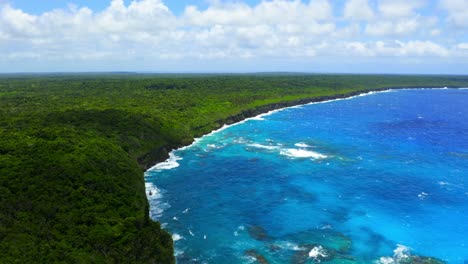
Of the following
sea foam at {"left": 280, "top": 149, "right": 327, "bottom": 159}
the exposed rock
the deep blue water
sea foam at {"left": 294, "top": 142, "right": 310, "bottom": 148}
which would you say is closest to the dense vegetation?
the deep blue water

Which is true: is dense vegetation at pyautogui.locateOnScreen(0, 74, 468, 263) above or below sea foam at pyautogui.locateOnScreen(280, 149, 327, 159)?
above

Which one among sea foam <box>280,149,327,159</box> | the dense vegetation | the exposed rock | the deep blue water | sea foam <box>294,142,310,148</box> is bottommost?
the exposed rock

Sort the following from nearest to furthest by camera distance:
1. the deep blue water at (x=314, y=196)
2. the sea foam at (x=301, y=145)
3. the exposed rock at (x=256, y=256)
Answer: the exposed rock at (x=256, y=256) < the deep blue water at (x=314, y=196) < the sea foam at (x=301, y=145)

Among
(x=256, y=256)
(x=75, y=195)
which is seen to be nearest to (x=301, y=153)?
(x=256, y=256)

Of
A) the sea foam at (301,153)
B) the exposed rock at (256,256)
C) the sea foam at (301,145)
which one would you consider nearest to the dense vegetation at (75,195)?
the exposed rock at (256,256)

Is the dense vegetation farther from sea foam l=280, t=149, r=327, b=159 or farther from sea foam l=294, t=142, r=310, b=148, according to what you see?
sea foam l=294, t=142, r=310, b=148

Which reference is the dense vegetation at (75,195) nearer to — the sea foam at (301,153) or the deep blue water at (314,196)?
the deep blue water at (314,196)

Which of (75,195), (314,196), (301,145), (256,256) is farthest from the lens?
(301,145)

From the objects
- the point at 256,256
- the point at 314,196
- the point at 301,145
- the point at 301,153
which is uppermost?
the point at 301,145

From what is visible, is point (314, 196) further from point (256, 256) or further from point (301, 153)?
point (301, 153)
